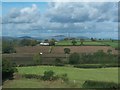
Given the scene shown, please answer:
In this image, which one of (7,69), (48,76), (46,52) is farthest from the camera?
(46,52)

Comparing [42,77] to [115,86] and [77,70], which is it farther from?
[115,86]

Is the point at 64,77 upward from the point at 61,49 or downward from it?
downward

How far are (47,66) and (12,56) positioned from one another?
4.75 ft

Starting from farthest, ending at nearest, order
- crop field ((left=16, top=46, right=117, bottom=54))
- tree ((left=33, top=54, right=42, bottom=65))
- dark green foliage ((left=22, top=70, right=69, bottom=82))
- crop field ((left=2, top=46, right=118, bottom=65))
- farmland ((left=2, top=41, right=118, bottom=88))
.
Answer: crop field ((left=16, top=46, right=117, bottom=54))
tree ((left=33, top=54, right=42, bottom=65))
crop field ((left=2, top=46, right=118, bottom=65))
dark green foliage ((left=22, top=70, right=69, bottom=82))
farmland ((left=2, top=41, right=118, bottom=88))

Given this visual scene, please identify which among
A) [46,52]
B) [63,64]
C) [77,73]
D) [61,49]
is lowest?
[77,73]

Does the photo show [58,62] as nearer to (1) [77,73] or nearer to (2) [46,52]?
(2) [46,52]

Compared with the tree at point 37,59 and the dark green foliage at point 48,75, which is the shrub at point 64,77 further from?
the tree at point 37,59

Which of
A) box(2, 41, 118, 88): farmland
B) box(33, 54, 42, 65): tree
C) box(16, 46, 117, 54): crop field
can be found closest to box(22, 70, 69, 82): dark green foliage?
box(2, 41, 118, 88): farmland

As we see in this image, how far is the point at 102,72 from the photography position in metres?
9.62

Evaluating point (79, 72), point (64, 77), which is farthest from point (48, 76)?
point (79, 72)

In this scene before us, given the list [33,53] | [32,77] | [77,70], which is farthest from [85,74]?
[33,53]

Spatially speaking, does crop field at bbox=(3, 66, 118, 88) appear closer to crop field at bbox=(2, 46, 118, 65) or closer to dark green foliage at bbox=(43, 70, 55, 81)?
dark green foliage at bbox=(43, 70, 55, 81)

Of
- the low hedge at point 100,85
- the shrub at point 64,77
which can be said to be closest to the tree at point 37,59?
the shrub at point 64,77

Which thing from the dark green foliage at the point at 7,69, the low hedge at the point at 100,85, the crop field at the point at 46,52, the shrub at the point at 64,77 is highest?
the crop field at the point at 46,52
